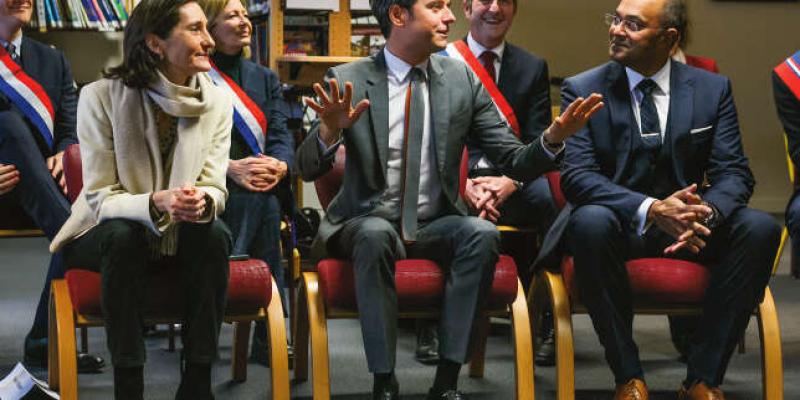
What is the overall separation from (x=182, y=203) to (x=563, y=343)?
3.41ft

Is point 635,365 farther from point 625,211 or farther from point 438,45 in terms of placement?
point 438,45

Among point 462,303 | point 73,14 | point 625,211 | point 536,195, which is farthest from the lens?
point 73,14

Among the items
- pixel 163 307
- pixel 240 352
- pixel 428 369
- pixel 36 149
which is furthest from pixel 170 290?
pixel 428 369

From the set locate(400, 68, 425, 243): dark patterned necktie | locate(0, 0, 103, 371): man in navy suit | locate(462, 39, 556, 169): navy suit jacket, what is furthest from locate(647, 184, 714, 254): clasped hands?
locate(0, 0, 103, 371): man in navy suit

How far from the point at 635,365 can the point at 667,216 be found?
0.40m

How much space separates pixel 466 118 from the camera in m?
3.35

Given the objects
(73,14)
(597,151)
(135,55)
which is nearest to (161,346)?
(135,55)

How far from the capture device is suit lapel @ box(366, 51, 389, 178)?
10.6 feet

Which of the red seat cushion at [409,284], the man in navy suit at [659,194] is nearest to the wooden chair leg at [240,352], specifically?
the red seat cushion at [409,284]

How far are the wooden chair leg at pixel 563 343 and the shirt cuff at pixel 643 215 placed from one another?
265 mm

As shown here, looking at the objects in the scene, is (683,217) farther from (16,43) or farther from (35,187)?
(16,43)

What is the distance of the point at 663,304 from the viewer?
313cm

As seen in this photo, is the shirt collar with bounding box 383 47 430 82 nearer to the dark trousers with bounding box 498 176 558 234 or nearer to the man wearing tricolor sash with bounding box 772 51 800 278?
the dark trousers with bounding box 498 176 558 234

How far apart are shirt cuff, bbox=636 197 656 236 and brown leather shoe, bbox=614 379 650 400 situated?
1.33ft
